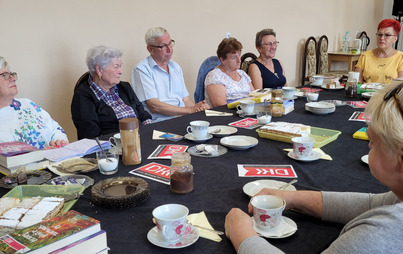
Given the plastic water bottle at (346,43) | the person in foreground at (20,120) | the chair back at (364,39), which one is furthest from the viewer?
the chair back at (364,39)

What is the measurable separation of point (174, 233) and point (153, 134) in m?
0.99

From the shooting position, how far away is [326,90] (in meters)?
3.06

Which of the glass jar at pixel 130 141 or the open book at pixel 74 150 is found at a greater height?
the glass jar at pixel 130 141

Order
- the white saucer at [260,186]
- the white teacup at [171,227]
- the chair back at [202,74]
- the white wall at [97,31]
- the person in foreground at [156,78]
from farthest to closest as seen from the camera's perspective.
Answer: the chair back at [202,74], the person in foreground at [156,78], the white wall at [97,31], the white saucer at [260,186], the white teacup at [171,227]

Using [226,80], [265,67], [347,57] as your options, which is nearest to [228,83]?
[226,80]

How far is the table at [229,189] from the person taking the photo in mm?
893

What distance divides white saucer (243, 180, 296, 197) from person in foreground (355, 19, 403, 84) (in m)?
2.86

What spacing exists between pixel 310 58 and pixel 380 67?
2.11 m

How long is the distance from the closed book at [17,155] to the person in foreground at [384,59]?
3302 mm

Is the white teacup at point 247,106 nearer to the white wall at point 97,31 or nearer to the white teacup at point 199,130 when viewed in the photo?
the white teacup at point 199,130

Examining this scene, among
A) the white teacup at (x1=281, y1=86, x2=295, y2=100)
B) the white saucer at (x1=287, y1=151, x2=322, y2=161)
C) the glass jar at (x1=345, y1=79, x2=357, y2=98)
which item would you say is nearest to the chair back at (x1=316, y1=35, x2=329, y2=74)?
the glass jar at (x1=345, y1=79, x2=357, y2=98)

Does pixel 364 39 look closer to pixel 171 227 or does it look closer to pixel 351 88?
pixel 351 88

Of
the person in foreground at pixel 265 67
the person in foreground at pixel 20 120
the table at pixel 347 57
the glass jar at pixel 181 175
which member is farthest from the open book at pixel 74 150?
the table at pixel 347 57

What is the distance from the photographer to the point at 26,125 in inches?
73.9
